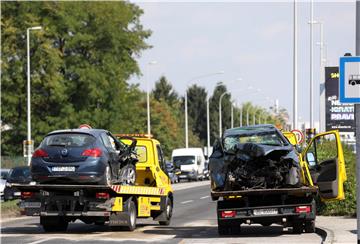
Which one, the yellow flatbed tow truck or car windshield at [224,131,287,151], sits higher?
car windshield at [224,131,287,151]

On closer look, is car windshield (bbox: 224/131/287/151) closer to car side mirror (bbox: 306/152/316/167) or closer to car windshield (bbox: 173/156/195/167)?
car side mirror (bbox: 306/152/316/167)

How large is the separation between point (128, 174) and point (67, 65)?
4773 centimetres

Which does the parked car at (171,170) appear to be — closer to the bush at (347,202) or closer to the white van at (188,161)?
the white van at (188,161)

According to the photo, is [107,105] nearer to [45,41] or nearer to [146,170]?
[45,41]

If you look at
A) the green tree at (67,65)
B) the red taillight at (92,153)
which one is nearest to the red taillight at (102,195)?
the red taillight at (92,153)

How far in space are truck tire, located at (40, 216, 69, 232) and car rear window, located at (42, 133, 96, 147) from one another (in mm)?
1899

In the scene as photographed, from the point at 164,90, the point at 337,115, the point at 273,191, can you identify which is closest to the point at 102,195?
the point at 273,191

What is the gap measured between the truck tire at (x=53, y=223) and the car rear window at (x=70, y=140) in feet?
6.23

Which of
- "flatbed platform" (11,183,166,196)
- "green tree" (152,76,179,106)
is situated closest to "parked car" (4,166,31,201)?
"flatbed platform" (11,183,166,196)

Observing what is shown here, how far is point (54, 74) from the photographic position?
6625cm

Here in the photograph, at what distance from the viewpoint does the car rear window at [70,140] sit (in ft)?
68.4

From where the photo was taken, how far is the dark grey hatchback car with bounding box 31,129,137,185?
20469 millimetres

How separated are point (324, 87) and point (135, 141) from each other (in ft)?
49.9

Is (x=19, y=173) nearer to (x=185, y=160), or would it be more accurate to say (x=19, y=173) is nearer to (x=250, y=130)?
(x=250, y=130)
